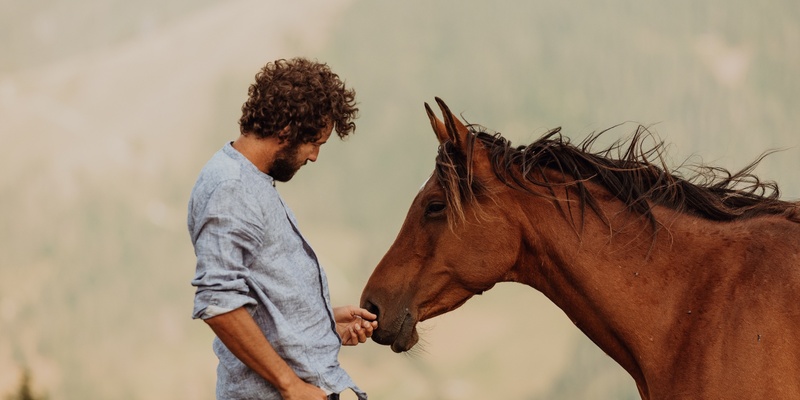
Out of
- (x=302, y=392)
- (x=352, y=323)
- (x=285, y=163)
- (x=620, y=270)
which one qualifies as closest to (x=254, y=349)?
(x=302, y=392)

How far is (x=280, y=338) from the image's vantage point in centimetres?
258

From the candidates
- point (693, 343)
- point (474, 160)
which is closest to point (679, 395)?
point (693, 343)

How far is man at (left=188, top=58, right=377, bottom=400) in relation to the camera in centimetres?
243

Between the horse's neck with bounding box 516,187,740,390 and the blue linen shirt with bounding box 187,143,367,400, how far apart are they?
1.10 metres

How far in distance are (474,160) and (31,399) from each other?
6.48m

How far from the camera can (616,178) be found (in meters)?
3.48

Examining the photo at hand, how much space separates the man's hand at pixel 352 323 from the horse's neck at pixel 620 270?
749 mm

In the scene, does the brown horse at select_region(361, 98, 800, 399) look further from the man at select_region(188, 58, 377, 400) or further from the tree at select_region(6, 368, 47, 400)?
the tree at select_region(6, 368, 47, 400)

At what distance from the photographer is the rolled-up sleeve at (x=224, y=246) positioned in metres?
2.39

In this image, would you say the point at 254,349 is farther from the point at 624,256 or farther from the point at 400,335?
the point at 624,256

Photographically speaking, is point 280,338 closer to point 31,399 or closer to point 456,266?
point 456,266

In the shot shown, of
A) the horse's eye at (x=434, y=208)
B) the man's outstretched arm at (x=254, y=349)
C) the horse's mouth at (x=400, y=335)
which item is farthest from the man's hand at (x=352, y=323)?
the man's outstretched arm at (x=254, y=349)

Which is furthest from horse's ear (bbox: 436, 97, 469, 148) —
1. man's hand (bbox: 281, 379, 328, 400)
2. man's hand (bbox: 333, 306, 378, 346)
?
man's hand (bbox: 281, 379, 328, 400)

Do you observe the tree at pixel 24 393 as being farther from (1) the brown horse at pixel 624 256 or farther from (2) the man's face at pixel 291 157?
(2) the man's face at pixel 291 157
